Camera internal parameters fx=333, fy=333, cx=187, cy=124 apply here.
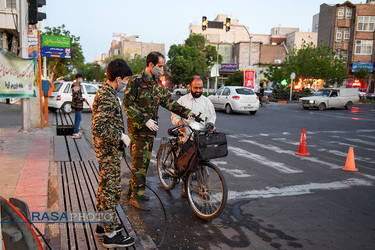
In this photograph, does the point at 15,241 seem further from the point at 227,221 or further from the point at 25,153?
the point at 25,153

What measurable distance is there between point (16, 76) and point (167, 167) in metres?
6.56

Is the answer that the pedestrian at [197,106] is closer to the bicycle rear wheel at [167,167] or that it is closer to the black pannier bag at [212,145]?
the bicycle rear wheel at [167,167]

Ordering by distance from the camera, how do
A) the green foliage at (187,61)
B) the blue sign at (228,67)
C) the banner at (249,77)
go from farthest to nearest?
the blue sign at (228,67), the green foliage at (187,61), the banner at (249,77)

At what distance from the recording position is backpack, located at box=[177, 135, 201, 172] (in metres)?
4.02

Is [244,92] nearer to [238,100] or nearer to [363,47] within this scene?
[238,100]

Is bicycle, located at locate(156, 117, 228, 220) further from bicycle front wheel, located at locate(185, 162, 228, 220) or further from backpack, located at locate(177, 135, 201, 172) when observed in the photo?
backpack, located at locate(177, 135, 201, 172)

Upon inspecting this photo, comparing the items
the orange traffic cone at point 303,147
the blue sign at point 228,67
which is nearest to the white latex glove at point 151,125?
the orange traffic cone at point 303,147

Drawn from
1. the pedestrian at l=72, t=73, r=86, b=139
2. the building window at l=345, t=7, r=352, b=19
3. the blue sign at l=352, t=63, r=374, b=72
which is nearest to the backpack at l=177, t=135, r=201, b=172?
the pedestrian at l=72, t=73, r=86, b=139

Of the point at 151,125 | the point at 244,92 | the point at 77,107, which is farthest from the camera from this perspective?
the point at 244,92

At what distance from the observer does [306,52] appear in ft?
124

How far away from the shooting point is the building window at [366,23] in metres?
53.3

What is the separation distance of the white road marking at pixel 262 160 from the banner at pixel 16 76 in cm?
623

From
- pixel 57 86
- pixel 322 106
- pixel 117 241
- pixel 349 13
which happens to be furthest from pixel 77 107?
pixel 349 13

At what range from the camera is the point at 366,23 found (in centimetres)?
5338
